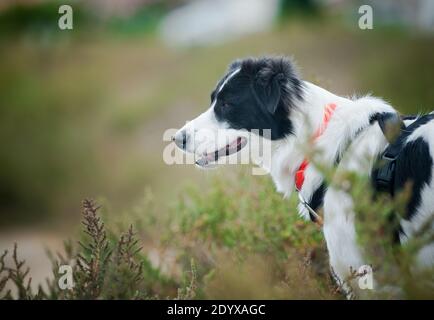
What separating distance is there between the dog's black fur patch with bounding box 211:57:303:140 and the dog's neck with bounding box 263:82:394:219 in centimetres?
5

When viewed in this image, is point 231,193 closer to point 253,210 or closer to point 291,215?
point 253,210

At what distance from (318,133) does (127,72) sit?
1017 centimetres

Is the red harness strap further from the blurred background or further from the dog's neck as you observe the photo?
the blurred background

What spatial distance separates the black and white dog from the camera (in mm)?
2844

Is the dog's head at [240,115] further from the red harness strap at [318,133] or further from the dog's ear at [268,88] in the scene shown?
the red harness strap at [318,133]

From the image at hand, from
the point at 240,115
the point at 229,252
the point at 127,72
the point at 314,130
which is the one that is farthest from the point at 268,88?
the point at 127,72

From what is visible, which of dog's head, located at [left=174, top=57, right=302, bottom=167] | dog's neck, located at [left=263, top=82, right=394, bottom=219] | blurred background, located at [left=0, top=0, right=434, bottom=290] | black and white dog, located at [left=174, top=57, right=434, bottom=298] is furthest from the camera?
blurred background, located at [left=0, top=0, right=434, bottom=290]

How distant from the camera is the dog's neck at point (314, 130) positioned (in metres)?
3.09

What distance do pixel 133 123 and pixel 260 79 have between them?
28.4 feet

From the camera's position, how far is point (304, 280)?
2955 mm

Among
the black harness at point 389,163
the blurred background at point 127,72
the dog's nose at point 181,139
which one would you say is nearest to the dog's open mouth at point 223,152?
the dog's nose at point 181,139

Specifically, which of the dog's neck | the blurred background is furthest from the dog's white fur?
the blurred background

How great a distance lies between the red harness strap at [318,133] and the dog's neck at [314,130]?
2 cm
